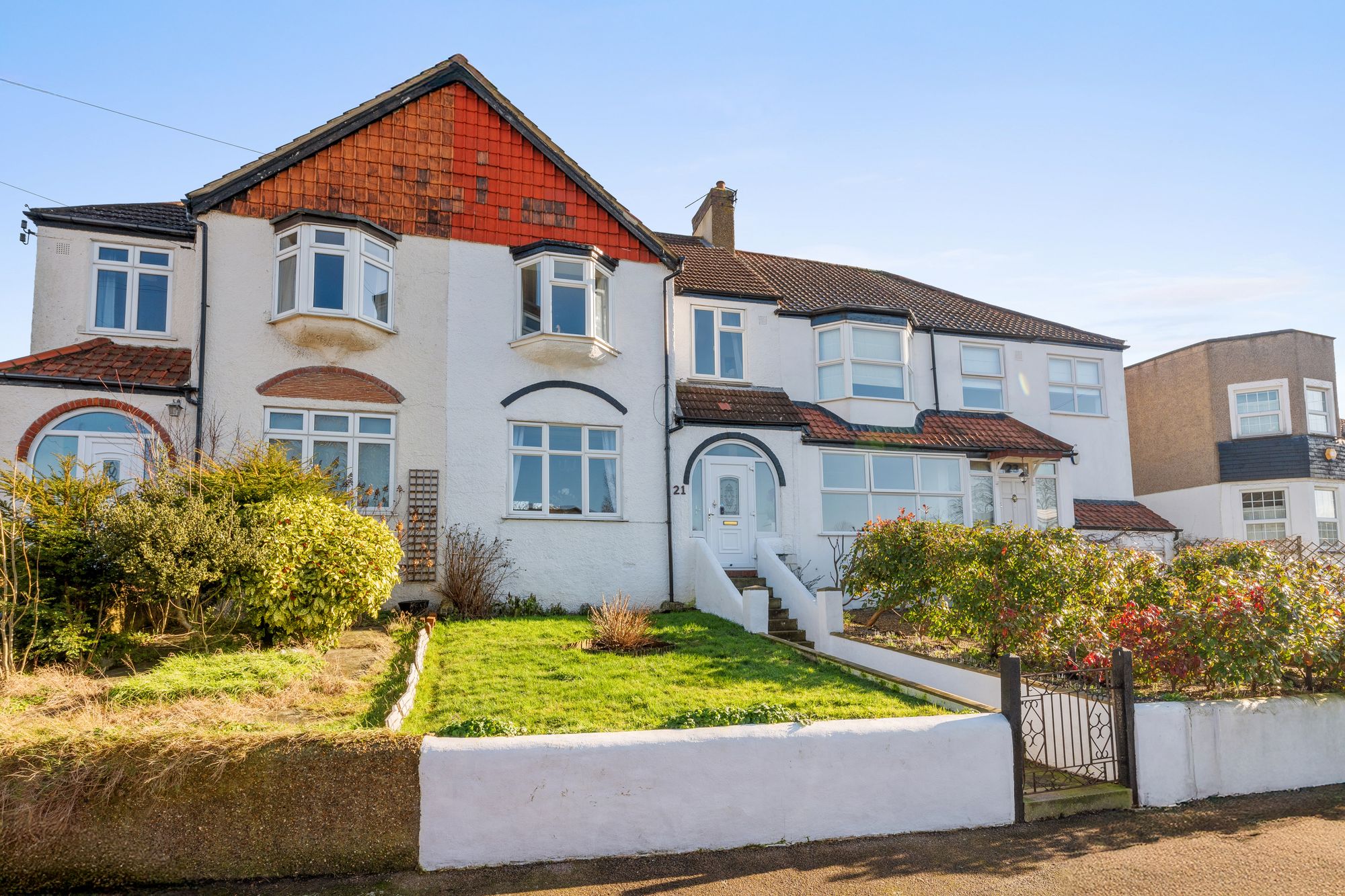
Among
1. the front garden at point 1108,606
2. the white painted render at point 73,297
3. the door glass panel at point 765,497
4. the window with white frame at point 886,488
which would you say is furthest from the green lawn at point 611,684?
the white painted render at point 73,297

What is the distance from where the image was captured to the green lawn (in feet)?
30.1

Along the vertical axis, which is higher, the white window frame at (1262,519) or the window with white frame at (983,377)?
the window with white frame at (983,377)

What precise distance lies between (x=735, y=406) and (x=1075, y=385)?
10539 mm

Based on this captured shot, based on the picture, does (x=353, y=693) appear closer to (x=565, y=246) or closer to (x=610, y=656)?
(x=610, y=656)

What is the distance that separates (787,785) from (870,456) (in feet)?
40.2

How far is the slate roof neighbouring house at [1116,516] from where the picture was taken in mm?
21844

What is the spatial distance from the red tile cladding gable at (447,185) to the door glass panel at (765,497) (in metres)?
4.96

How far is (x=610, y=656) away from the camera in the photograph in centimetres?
1198

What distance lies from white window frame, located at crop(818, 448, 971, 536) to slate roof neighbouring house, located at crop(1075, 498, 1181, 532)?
144 inches

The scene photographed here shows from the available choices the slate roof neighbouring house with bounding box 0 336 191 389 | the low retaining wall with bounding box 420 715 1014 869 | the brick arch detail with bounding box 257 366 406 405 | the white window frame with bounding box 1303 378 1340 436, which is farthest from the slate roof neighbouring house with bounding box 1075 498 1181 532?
the slate roof neighbouring house with bounding box 0 336 191 389

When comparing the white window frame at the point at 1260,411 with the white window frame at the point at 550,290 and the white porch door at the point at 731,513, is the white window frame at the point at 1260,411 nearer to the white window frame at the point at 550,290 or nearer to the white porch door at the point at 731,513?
the white porch door at the point at 731,513

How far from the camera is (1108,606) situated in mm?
12047

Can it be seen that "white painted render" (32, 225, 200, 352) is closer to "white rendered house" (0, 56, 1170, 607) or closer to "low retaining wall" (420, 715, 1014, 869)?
"white rendered house" (0, 56, 1170, 607)

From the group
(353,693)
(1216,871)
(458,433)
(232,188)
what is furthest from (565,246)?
(1216,871)
